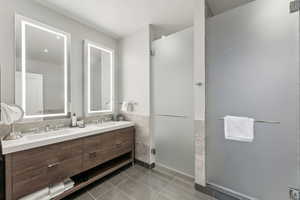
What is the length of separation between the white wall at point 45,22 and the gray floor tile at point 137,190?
1.35 m

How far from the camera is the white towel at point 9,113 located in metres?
1.33

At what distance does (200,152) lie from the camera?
171 centimetres

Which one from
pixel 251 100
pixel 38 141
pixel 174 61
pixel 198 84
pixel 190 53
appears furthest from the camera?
pixel 174 61

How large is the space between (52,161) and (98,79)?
150 centimetres

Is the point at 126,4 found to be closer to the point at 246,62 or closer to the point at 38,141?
the point at 246,62

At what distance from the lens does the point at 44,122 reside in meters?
1.77

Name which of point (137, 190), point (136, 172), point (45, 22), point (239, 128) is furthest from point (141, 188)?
point (45, 22)

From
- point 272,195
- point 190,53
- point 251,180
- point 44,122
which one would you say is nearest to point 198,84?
point 190,53

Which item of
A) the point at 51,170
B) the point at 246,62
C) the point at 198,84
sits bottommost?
the point at 51,170

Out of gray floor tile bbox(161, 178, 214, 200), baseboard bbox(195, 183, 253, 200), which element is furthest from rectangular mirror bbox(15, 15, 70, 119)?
baseboard bbox(195, 183, 253, 200)

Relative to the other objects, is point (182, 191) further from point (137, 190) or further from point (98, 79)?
point (98, 79)

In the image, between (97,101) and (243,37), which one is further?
(97,101)

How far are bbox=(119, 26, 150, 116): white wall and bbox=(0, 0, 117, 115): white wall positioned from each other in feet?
1.52

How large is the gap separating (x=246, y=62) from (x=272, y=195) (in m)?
1.37
